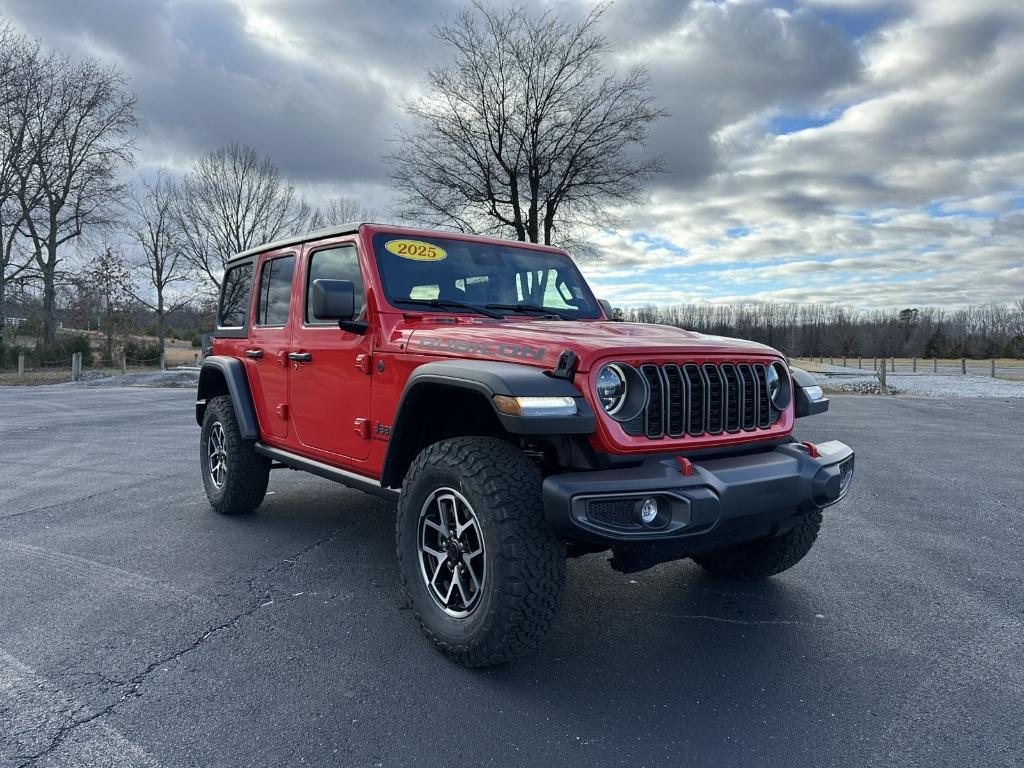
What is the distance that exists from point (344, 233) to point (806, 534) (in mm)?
3042

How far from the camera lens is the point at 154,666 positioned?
287 centimetres

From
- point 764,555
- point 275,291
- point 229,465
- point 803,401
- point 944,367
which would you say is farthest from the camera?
point 944,367

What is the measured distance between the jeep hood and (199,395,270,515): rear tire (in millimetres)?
2278

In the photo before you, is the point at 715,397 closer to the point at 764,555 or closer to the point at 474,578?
the point at 764,555

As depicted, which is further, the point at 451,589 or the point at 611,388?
the point at 451,589

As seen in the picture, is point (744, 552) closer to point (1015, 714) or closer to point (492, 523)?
point (1015, 714)

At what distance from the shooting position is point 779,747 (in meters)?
2.33

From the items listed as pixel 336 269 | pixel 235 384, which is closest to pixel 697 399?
pixel 336 269

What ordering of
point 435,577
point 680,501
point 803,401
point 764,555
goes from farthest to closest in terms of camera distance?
point 764,555, point 803,401, point 435,577, point 680,501

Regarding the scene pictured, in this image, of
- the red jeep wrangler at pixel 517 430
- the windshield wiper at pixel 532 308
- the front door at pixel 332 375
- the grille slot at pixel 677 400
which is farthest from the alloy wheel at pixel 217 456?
the grille slot at pixel 677 400

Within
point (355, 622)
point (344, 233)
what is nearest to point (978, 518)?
point (355, 622)

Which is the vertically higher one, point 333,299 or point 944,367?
point 333,299

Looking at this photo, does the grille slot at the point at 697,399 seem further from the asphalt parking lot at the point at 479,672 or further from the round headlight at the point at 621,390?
the asphalt parking lot at the point at 479,672

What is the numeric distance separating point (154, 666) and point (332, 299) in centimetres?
176
